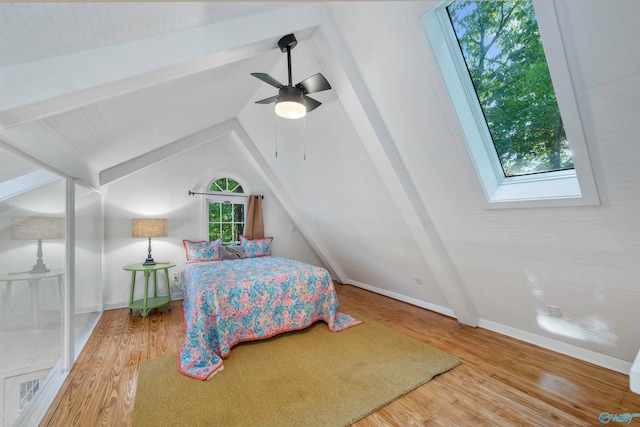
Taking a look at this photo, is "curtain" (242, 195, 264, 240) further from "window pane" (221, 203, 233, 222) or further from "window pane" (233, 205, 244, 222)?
"window pane" (221, 203, 233, 222)

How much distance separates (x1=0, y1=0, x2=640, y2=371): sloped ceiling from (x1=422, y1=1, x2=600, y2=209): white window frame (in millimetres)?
51

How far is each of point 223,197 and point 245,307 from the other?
2.44 meters

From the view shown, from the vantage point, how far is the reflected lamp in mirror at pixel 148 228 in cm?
356

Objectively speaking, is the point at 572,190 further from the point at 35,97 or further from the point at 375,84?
the point at 35,97

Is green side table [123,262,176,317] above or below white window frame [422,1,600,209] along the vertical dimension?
below

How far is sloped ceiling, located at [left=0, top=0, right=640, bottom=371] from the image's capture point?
3.71ft

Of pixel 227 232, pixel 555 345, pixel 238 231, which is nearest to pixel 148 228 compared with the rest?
pixel 227 232

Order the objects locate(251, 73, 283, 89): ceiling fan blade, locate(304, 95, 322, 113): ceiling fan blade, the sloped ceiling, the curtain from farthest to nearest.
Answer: the curtain
locate(304, 95, 322, 113): ceiling fan blade
locate(251, 73, 283, 89): ceiling fan blade
the sloped ceiling

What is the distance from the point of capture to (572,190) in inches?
64.7

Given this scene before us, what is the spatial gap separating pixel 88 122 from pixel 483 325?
407cm

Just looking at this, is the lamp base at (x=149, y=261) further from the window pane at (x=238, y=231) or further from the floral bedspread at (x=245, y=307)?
the window pane at (x=238, y=231)

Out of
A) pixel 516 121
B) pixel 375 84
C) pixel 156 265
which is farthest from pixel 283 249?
pixel 516 121

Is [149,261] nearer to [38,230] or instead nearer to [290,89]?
[38,230]

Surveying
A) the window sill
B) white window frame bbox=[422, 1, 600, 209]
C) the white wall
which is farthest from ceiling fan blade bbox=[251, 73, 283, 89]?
the white wall
